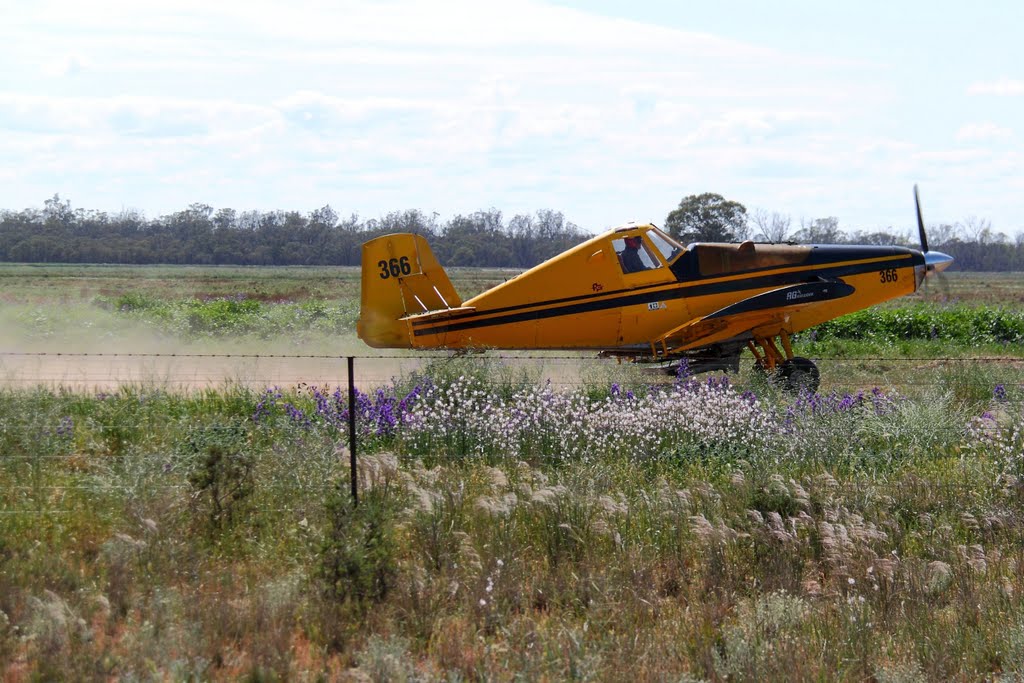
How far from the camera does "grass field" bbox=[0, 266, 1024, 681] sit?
5371mm

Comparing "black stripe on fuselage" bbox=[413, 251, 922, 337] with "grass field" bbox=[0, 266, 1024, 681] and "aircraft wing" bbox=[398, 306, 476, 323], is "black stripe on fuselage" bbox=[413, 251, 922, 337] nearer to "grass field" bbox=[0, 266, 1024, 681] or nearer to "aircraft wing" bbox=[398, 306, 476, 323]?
"aircraft wing" bbox=[398, 306, 476, 323]

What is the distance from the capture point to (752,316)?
1341 centimetres

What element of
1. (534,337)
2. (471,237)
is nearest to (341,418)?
(534,337)

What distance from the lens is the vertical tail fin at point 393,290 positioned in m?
13.5

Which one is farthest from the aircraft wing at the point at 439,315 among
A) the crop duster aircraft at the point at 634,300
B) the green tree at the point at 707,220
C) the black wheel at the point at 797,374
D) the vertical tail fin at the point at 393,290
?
the green tree at the point at 707,220

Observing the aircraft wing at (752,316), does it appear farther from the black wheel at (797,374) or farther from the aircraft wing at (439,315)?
the aircraft wing at (439,315)

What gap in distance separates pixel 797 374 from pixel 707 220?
7743 millimetres

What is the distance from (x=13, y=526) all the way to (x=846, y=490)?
5.84 metres

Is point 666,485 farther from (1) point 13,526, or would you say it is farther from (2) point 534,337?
(2) point 534,337

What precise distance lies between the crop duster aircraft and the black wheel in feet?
0.08

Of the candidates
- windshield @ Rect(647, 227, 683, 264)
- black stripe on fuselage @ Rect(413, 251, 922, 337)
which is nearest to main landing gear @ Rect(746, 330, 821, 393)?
black stripe on fuselage @ Rect(413, 251, 922, 337)

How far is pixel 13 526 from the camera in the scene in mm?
7102

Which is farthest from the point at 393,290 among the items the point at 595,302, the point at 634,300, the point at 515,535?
the point at 515,535

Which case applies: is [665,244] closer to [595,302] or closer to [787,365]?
[595,302]
